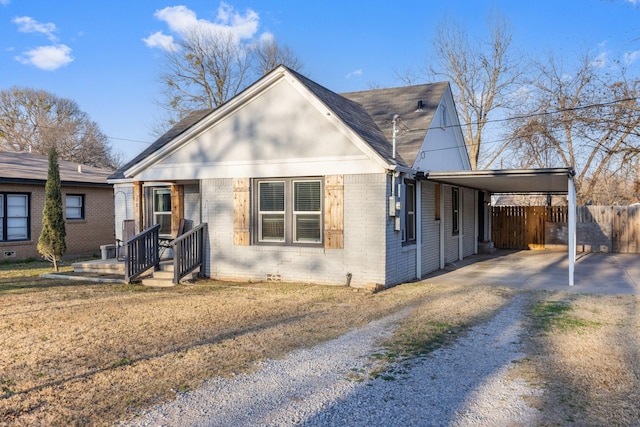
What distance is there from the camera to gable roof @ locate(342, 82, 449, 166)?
39.2ft

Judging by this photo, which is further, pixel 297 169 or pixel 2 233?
pixel 2 233

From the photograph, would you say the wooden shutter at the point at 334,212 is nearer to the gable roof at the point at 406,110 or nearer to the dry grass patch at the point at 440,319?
the gable roof at the point at 406,110

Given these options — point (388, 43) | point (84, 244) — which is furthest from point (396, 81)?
point (84, 244)

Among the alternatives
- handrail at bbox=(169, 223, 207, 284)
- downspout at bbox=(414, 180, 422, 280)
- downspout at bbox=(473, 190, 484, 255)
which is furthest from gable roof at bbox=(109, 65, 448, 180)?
downspout at bbox=(473, 190, 484, 255)

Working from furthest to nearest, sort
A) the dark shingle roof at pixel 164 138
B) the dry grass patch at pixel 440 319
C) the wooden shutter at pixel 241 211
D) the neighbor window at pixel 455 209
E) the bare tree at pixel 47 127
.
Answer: the bare tree at pixel 47 127 → the neighbor window at pixel 455 209 → the dark shingle roof at pixel 164 138 → the wooden shutter at pixel 241 211 → the dry grass patch at pixel 440 319

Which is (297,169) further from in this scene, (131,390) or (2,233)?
(2,233)

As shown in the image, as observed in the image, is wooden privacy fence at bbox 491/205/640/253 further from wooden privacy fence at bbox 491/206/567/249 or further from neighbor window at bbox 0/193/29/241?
neighbor window at bbox 0/193/29/241

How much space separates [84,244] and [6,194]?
10.7 ft

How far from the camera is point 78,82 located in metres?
25.0

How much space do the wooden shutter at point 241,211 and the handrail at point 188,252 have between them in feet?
3.09

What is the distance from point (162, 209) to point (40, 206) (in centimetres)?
624

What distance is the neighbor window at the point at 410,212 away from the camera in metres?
11.2

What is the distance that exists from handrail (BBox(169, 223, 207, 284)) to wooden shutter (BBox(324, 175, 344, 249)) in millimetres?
3256

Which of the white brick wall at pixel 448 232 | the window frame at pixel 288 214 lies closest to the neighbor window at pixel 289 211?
the window frame at pixel 288 214
